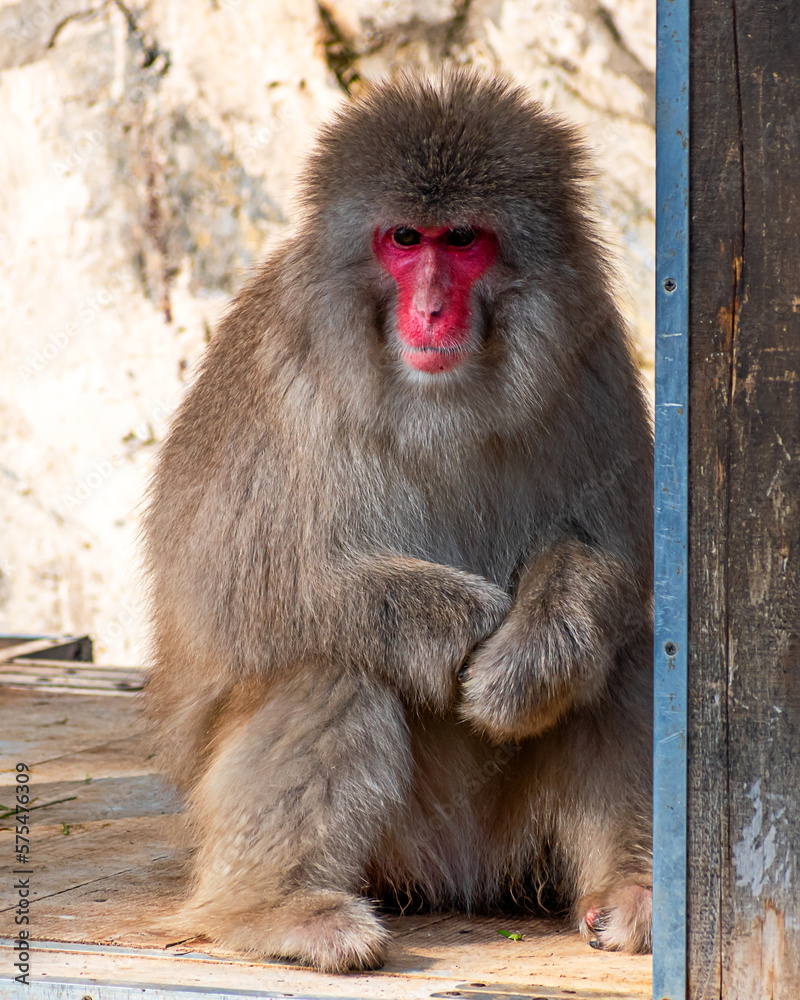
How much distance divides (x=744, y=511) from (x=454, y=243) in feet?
3.40

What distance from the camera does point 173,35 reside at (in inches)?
348

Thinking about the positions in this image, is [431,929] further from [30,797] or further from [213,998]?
[30,797]

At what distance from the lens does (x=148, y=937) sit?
2703mm

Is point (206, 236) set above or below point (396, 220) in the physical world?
above

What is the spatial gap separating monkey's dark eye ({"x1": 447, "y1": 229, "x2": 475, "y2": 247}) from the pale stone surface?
5.96 metres

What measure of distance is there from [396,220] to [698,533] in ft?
3.58

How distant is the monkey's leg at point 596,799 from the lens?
2.80 meters

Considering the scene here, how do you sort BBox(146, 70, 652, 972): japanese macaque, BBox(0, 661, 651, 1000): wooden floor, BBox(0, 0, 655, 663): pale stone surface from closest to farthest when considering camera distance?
BBox(0, 661, 651, 1000): wooden floor
BBox(146, 70, 652, 972): japanese macaque
BBox(0, 0, 655, 663): pale stone surface

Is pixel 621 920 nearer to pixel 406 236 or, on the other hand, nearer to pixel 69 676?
pixel 406 236

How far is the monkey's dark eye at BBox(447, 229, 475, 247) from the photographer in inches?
112

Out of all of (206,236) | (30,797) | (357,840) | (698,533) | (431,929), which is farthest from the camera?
(206,236)

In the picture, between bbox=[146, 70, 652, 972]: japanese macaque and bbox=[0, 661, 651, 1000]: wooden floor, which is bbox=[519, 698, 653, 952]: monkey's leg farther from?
bbox=[0, 661, 651, 1000]: wooden floor

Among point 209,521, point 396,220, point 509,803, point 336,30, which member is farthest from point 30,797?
point 336,30

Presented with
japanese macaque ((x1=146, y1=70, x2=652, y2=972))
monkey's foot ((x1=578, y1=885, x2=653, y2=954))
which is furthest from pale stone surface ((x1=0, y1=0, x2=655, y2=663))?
monkey's foot ((x1=578, y1=885, x2=653, y2=954))
